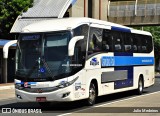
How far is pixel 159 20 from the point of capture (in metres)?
52.2

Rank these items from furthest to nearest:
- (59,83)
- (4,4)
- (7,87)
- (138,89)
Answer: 1. (4,4)
2. (7,87)
3. (138,89)
4. (59,83)

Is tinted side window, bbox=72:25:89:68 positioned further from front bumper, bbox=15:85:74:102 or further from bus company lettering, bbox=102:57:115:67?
bus company lettering, bbox=102:57:115:67

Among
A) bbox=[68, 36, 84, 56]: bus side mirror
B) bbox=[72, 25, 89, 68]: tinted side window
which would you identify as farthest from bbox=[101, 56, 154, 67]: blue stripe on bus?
Answer: bbox=[68, 36, 84, 56]: bus side mirror

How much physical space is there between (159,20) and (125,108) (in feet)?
125

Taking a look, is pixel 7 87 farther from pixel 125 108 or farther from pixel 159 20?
pixel 159 20

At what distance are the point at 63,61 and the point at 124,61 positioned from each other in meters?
5.71

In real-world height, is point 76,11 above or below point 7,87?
above

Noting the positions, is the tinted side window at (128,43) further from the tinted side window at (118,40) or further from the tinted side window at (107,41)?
the tinted side window at (107,41)

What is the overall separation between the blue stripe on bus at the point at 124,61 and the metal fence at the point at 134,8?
29869 mm

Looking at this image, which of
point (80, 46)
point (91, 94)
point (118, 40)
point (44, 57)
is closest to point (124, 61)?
point (118, 40)

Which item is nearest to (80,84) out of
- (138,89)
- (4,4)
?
(138,89)

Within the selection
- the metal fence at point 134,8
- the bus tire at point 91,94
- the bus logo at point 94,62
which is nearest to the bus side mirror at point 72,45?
the bus logo at point 94,62

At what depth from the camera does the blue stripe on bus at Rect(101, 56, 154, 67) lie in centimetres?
1791

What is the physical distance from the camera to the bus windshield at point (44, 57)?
48.8 feet
